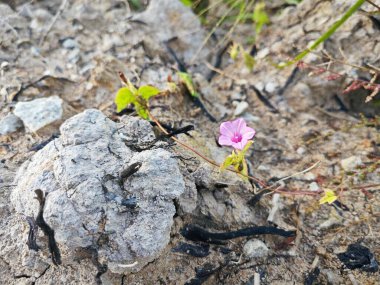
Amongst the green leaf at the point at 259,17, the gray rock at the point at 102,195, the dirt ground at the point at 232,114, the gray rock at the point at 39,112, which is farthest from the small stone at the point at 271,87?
the gray rock at the point at 39,112

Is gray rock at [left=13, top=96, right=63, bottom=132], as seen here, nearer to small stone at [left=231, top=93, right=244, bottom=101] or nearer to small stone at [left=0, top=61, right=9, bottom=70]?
small stone at [left=0, top=61, right=9, bottom=70]

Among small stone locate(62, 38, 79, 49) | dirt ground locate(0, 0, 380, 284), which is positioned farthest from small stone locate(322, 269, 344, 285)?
small stone locate(62, 38, 79, 49)

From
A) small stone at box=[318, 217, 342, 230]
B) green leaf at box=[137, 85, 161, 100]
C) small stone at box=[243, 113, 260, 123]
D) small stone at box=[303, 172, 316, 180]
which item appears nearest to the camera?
small stone at box=[318, 217, 342, 230]

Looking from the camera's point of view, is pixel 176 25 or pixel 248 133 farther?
pixel 176 25

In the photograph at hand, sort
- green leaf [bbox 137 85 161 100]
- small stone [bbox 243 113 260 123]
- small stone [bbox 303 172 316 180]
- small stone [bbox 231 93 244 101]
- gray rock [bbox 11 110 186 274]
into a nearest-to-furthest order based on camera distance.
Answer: gray rock [bbox 11 110 186 274]
green leaf [bbox 137 85 161 100]
small stone [bbox 303 172 316 180]
small stone [bbox 243 113 260 123]
small stone [bbox 231 93 244 101]

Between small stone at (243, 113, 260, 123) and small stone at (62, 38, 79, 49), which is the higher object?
small stone at (62, 38, 79, 49)

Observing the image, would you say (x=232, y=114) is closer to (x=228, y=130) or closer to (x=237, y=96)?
(x=237, y=96)

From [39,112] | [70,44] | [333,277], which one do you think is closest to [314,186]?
[333,277]

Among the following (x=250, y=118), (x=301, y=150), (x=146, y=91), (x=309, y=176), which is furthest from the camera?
(x=250, y=118)
